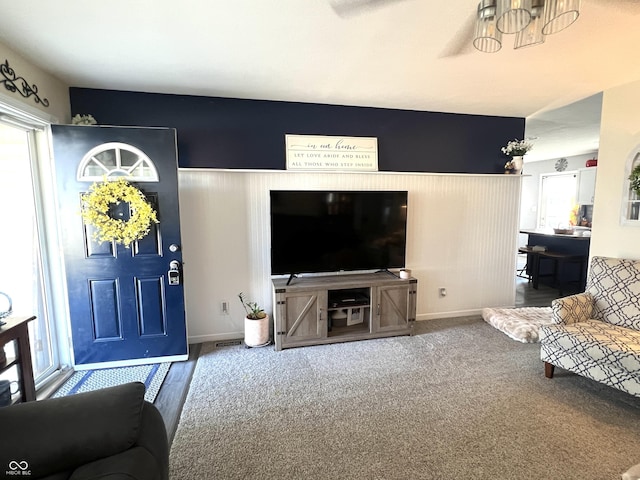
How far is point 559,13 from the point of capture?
1.38 m

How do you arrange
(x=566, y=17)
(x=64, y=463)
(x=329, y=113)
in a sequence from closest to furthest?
(x=64, y=463) < (x=566, y=17) < (x=329, y=113)

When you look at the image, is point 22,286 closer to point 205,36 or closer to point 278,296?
point 278,296

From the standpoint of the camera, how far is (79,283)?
2650 mm

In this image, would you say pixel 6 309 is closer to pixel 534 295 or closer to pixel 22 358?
pixel 22 358

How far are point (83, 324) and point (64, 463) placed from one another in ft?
6.34

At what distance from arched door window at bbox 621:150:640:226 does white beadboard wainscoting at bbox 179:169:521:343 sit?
1.13 m

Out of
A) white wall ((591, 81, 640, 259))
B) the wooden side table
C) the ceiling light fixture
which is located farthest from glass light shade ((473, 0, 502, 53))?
the wooden side table

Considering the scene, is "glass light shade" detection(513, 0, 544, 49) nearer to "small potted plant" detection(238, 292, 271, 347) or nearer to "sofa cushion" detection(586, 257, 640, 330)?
"sofa cushion" detection(586, 257, 640, 330)

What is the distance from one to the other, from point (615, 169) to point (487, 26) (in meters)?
2.51

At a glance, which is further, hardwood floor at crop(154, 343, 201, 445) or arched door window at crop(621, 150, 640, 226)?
arched door window at crop(621, 150, 640, 226)

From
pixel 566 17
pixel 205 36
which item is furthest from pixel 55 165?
pixel 566 17

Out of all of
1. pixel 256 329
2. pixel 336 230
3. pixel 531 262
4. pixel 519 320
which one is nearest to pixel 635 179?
pixel 519 320

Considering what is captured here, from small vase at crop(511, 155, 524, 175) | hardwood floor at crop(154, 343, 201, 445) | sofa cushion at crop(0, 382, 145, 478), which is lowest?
hardwood floor at crop(154, 343, 201, 445)

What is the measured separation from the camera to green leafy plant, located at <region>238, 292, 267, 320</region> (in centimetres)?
323
